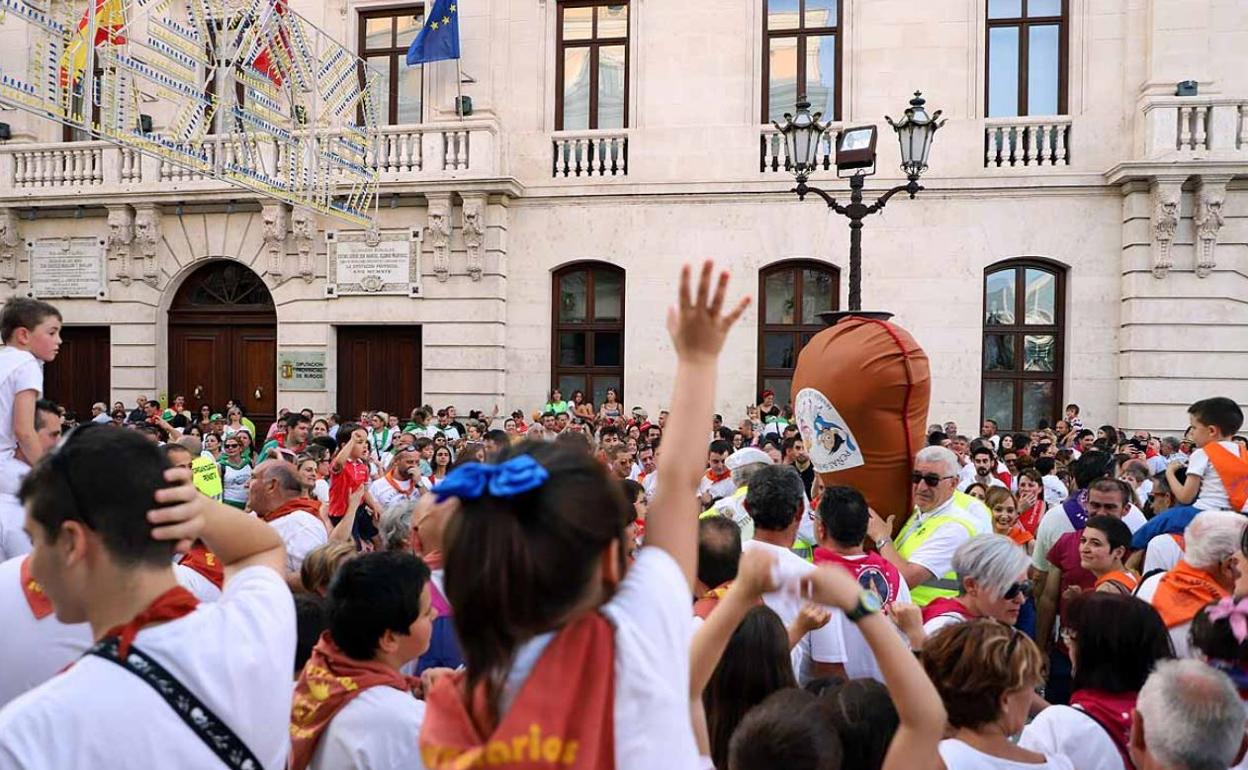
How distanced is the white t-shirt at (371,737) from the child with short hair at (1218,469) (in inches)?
244

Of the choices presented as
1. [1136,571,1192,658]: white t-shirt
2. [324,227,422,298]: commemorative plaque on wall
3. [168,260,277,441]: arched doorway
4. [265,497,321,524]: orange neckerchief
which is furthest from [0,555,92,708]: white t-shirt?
[168,260,277,441]: arched doorway

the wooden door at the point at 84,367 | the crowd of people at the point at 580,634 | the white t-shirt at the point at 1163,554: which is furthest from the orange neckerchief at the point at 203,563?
the wooden door at the point at 84,367

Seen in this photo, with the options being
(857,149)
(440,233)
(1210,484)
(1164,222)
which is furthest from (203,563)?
(1164,222)

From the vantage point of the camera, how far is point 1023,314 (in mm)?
15438

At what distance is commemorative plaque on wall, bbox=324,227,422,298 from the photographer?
16406 mm

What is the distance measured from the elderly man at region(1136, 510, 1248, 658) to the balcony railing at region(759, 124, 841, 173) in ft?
41.2

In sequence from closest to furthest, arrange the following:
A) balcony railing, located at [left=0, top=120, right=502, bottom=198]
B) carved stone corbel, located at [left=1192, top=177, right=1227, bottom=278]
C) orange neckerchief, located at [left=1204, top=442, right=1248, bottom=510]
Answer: orange neckerchief, located at [left=1204, top=442, right=1248, bottom=510], carved stone corbel, located at [left=1192, top=177, right=1227, bottom=278], balcony railing, located at [left=0, top=120, right=502, bottom=198]

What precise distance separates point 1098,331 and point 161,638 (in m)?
15.9

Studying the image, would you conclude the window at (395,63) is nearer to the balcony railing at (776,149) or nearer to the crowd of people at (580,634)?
the balcony railing at (776,149)

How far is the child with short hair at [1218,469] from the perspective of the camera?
649 centimetres

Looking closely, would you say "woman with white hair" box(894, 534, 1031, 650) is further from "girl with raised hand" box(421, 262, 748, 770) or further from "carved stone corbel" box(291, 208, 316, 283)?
"carved stone corbel" box(291, 208, 316, 283)

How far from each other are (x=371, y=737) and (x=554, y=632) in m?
1.17

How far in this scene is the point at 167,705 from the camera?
1.72 meters

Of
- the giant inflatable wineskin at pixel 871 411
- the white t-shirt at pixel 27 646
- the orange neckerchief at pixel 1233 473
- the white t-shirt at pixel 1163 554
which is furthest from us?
the orange neckerchief at pixel 1233 473
